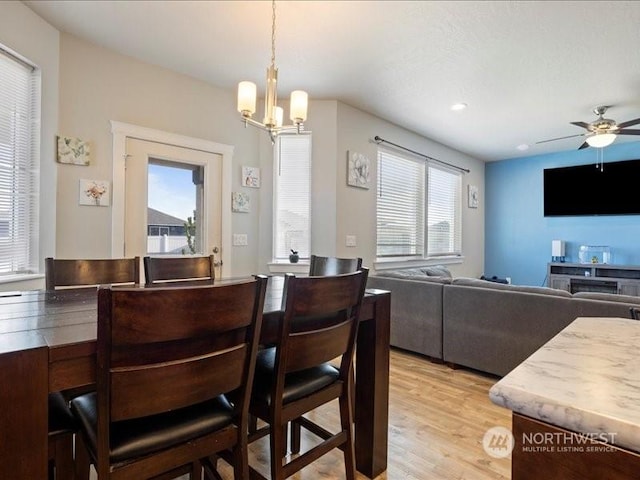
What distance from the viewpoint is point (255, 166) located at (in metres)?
3.88

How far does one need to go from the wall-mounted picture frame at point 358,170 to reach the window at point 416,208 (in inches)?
12.0

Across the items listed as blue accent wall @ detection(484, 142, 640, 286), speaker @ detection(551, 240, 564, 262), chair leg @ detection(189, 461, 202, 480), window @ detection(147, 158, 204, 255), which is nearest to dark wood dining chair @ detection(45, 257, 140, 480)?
chair leg @ detection(189, 461, 202, 480)

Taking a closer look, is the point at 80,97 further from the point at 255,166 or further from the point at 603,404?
the point at 603,404

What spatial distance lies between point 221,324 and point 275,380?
0.39 meters

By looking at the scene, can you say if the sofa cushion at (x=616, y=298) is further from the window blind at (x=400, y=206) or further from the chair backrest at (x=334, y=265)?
the window blind at (x=400, y=206)

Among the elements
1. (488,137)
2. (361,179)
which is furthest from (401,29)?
(488,137)

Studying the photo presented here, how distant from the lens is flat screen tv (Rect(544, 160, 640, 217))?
209 inches

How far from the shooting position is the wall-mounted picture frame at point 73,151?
2705 millimetres

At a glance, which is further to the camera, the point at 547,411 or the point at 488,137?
the point at 488,137

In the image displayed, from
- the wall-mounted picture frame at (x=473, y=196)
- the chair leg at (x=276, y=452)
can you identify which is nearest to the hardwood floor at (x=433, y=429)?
the chair leg at (x=276, y=452)

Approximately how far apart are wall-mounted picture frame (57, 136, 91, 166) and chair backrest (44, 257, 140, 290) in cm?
115

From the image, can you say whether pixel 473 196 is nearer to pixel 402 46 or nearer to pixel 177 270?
pixel 402 46

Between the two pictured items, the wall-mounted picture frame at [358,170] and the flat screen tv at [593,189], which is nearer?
the wall-mounted picture frame at [358,170]

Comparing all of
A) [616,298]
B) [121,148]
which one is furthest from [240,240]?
[616,298]
